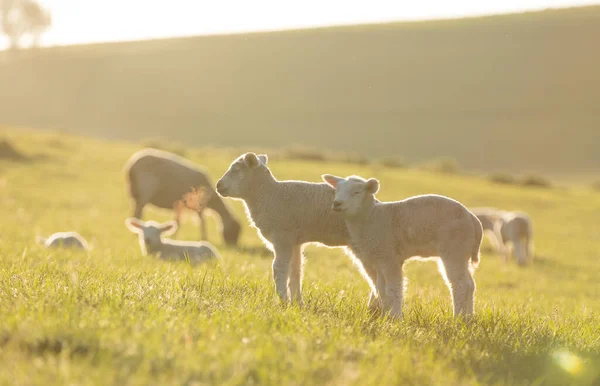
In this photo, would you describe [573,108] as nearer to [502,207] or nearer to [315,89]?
[315,89]

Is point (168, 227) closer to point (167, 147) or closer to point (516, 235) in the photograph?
point (516, 235)

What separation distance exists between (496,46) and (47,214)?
81657 mm

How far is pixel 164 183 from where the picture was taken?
51.0ft

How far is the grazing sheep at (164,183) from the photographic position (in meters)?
15.5

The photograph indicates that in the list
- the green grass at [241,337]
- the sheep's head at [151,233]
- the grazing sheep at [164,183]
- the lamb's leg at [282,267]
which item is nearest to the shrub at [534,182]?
the grazing sheep at [164,183]

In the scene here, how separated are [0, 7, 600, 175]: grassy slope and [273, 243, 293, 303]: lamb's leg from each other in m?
55.0

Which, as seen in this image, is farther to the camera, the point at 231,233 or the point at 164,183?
the point at 231,233

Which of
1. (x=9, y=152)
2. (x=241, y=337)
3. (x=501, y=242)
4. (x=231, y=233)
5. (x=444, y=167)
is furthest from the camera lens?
(x=444, y=167)

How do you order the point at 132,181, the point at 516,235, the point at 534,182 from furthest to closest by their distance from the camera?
the point at 534,182 < the point at 516,235 < the point at 132,181

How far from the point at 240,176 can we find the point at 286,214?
691mm

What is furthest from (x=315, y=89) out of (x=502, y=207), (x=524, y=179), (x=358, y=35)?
(x=502, y=207)

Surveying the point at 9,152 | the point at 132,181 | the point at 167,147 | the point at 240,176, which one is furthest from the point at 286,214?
the point at 167,147

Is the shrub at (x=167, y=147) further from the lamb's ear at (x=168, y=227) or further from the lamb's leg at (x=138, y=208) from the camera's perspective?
the lamb's ear at (x=168, y=227)

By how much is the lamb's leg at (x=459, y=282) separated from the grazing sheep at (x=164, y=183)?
10393mm
